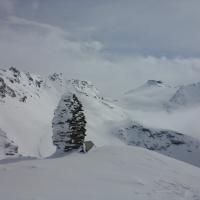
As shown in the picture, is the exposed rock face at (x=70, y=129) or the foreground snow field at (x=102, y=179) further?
the exposed rock face at (x=70, y=129)

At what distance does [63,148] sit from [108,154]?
47.8ft

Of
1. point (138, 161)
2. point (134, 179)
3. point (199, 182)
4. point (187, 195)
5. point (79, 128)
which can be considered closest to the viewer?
point (187, 195)

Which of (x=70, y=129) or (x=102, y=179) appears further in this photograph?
(x=70, y=129)

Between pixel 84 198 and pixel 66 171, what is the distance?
7.21 metres

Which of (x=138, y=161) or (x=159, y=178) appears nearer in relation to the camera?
(x=159, y=178)

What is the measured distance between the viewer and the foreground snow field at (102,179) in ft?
97.6

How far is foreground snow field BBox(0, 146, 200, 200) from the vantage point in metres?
29.7

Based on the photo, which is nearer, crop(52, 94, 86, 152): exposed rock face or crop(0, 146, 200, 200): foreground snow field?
crop(0, 146, 200, 200): foreground snow field

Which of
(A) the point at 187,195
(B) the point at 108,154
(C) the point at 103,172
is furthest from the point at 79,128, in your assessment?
(A) the point at 187,195

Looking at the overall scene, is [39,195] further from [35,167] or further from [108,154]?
[108,154]

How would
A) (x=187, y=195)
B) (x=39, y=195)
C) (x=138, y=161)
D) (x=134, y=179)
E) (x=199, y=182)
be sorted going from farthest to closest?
(x=138, y=161)
(x=199, y=182)
(x=134, y=179)
(x=187, y=195)
(x=39, y=195)

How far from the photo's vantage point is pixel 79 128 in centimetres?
5644

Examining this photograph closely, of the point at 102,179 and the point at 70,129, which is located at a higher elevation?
the point at 70,129

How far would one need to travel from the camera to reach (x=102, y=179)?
3412 centimetres
